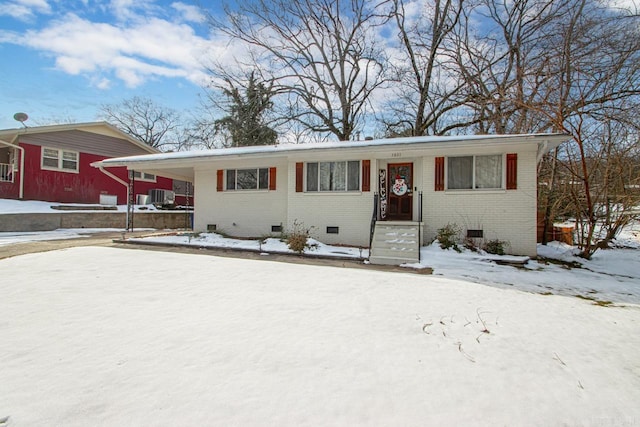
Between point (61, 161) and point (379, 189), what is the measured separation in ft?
55.8

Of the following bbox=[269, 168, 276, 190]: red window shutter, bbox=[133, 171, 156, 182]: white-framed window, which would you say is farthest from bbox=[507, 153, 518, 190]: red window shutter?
bbox=[133, 171, 156, 182]: white-framed window

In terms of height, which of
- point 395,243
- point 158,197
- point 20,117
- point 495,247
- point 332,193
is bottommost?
point 495,247

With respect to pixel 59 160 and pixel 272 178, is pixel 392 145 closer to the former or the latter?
pixel 272 178

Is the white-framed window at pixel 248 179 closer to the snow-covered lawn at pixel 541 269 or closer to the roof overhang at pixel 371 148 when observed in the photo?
the roof overhang at pixel 371 148

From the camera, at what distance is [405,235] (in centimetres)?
839

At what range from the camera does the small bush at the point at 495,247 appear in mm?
8234

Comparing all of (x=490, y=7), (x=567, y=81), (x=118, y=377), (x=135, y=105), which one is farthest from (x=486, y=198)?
(x=135, y=105)

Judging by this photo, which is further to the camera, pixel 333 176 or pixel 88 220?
pixel 88 220

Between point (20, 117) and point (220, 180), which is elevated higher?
point (20, 117)

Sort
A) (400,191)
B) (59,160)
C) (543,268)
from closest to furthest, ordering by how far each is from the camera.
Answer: (543,268)
(400,191)
(59,160)

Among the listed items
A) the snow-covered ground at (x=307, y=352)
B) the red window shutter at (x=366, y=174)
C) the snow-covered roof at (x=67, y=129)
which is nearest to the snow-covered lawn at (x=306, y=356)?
the snow-covered ground at (x=307, y=352)

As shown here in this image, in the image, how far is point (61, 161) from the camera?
15.9 m

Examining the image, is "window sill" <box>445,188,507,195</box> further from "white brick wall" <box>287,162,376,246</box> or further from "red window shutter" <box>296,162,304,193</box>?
"red window shutter" <box>296,162,304,193</box>

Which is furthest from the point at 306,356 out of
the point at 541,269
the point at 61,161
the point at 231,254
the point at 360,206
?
the point at 61,161
